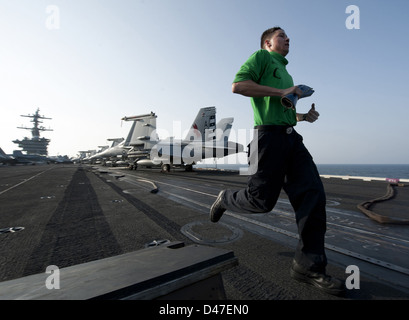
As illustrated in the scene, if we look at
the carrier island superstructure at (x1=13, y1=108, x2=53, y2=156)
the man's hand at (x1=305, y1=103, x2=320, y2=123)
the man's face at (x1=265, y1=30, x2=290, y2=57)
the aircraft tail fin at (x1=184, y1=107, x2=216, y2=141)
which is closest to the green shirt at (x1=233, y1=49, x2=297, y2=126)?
the man's face at (x1=265, y1=30, x2=290, y2=57)

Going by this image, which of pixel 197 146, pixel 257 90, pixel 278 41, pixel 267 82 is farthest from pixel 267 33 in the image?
pixel 197 146

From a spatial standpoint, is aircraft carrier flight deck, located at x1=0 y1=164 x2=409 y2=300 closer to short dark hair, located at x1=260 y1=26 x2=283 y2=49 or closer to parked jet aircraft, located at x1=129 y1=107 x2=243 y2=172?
short dark hair, located at x1=260 y1=26 x2=283 y2=49

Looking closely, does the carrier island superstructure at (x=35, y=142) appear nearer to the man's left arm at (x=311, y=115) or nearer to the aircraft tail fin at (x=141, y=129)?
the aircraft tail fin at (x=141, y=129)

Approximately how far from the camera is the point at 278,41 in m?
2.43

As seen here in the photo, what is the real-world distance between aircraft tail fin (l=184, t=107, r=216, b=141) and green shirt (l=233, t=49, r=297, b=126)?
22768mm

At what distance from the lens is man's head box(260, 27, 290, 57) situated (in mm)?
2432

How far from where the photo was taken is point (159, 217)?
4098 mm

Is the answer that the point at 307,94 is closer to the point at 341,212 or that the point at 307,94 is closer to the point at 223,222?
the point at 223,222

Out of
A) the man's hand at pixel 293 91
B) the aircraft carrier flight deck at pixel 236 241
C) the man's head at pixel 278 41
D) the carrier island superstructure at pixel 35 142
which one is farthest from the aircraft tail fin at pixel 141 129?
the carrier island superstructure at pixel 35 142

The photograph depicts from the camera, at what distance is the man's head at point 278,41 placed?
2432 millimetres

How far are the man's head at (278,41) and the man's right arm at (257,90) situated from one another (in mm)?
795

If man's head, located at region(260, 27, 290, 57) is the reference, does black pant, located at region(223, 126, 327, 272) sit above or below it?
below

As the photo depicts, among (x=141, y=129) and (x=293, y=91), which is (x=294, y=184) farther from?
(x=141, y=129)
